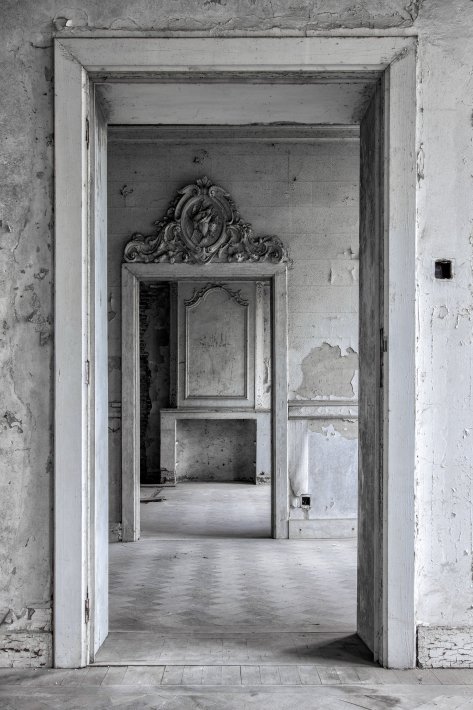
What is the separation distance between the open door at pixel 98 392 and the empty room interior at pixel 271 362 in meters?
0.15

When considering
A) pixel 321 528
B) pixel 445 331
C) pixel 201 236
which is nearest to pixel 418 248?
pixel 445 331

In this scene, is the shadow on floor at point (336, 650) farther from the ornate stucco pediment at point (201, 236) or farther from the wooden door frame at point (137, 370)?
the ornate stucco pediment at point (201, 236)

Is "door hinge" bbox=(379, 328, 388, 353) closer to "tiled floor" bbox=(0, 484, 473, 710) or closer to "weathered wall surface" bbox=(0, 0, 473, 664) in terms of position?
"weathered wall surface" bbox=(0, 0, 473, 664)

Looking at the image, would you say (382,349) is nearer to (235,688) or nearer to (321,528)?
(235,688)

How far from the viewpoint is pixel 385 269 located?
320 centimetres

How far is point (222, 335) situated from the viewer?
10.3m

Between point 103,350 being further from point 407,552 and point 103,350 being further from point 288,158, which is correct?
point 288,158

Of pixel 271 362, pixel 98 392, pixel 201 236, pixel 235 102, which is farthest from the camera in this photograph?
pixel 271 362

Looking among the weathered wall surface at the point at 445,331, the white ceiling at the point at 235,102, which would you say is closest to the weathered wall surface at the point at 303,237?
the white ceiling at the point at 235,102

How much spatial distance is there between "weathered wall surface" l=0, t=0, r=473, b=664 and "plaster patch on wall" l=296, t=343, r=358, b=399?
134 inches

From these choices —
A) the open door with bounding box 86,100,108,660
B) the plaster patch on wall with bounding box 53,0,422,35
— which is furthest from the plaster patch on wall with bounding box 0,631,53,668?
the plaster patch on wall with bounding box 53,0,422,35

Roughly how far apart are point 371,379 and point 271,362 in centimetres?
322

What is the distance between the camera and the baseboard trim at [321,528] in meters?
6.56

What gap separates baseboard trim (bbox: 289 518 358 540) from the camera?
656 centimetres
